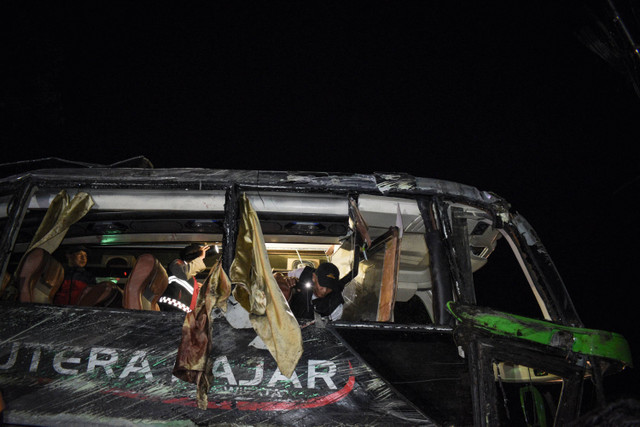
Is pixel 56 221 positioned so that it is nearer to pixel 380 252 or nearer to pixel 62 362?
pixel 62 362

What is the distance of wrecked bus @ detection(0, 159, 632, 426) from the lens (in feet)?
6.44

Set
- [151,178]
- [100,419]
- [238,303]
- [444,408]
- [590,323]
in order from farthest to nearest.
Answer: [590,323], [151,178], [238,303], [444,408], [100,419]

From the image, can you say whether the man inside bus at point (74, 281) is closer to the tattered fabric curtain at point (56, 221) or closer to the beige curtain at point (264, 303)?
the tattered fabric curtain at point (56, 221)

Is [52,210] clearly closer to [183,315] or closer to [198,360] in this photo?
[183,315]

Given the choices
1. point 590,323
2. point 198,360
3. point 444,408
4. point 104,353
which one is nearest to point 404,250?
point 444,408

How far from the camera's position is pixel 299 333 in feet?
6.82

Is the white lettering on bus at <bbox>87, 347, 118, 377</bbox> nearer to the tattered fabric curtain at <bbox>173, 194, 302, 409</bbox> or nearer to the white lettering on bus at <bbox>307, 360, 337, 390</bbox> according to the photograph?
the tattered fabric curtain at <bbox>173, 194, 302, 409</bbox>

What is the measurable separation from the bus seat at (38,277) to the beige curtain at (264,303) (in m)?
1.48

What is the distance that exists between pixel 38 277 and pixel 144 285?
0.70m

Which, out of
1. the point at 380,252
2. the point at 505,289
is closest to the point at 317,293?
the point at 380,252

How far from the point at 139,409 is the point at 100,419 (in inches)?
7.8

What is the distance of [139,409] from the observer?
6.32ft

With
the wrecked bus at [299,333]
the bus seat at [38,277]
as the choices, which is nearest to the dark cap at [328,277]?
the wrecked bus at [299,333]

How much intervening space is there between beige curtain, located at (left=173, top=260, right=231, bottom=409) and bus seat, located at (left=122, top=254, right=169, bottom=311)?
0.77m
